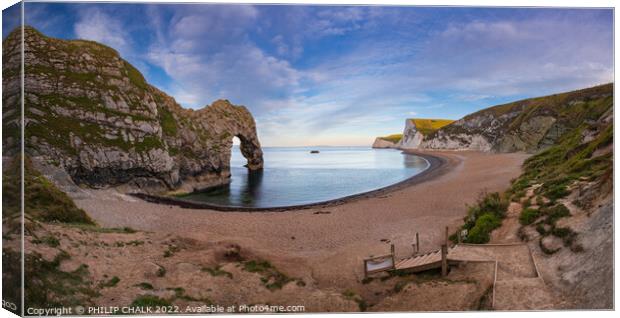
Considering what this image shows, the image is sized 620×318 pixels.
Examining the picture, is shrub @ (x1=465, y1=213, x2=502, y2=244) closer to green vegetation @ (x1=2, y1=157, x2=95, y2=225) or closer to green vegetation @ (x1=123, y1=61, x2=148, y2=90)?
green vegetation @ (x1=123, y1=61, x2=148, y2=90)

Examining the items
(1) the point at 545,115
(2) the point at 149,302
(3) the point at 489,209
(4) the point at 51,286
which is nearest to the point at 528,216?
(3) the point at 489,209

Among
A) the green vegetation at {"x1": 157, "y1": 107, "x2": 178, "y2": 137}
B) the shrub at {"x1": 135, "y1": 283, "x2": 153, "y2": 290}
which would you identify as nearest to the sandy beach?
the shrub at {"x1": 135, "y1": 283, "x2": 153, "y2": 290}

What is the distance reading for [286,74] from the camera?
27.2ft

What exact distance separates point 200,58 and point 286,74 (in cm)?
225

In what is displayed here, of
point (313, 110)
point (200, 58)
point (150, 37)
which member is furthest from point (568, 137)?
point (150, 37)

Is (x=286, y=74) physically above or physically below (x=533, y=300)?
above

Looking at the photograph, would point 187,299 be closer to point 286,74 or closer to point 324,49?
point 286,74

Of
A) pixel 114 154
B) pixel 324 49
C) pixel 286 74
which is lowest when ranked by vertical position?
pixel 114 154

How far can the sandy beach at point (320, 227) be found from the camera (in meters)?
8.29

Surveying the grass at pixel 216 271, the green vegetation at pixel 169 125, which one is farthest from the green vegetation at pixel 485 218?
the green vegetation at pixel 169 125

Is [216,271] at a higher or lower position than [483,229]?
lower

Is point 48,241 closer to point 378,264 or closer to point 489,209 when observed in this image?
point 378,264

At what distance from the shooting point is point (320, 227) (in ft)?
37.8

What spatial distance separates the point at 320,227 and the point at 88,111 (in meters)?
8.82
